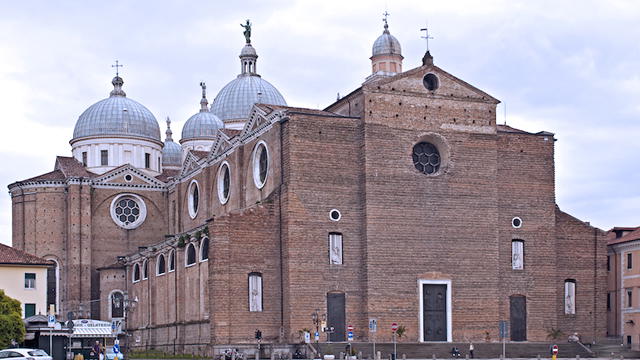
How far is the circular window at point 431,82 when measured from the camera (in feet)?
184

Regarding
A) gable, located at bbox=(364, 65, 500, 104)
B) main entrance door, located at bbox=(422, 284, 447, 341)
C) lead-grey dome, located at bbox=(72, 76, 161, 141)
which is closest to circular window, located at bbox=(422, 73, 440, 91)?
gable, located at bbox=(364, 65, 500, 104)

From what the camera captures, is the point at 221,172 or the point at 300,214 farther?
the point at 221,172

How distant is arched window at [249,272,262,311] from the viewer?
52344 mm

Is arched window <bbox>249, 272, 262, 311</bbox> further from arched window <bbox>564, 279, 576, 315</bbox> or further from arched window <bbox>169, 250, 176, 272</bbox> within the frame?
arched window <bbox>564, 279, 576, 315</bbox>

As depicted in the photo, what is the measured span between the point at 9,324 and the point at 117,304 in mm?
27647

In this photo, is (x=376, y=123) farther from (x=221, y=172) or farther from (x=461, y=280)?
(x=221, y=172)

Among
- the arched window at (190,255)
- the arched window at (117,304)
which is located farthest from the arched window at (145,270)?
the arched window at (190,255)

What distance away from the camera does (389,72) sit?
72062 millimetres

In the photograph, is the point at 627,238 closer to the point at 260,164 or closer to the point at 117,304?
the point at 260,164

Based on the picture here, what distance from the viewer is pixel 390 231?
177 ft

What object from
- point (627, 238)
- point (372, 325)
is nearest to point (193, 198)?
point (372, 325)

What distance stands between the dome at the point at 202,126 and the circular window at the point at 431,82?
1203 inches

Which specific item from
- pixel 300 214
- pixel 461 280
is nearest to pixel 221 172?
pixel 300 214

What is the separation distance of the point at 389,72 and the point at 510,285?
20873 mm
